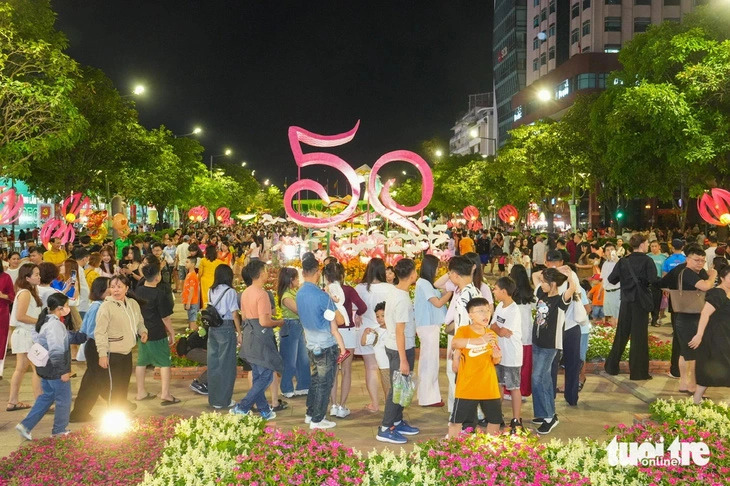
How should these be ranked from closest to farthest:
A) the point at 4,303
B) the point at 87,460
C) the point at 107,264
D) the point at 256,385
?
1. the point at 87,460
2. the point at 256,385
3. the point at 4,303
4. the point at 107,264

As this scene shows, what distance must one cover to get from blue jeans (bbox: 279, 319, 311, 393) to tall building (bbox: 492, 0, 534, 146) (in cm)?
8454

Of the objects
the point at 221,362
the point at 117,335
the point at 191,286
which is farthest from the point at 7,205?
the point at 221,362

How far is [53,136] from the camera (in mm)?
17375

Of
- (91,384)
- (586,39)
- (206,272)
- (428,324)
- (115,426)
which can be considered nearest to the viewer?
(115,426)

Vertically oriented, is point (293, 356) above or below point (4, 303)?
below

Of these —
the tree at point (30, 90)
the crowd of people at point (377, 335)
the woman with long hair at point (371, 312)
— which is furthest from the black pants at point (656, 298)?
the tree at point (30, 90)

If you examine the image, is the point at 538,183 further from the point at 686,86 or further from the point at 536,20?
the point at 536,20

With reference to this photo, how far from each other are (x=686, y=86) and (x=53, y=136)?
64.9ft

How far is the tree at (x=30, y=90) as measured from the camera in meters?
16.8

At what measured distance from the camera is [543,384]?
7812 mm

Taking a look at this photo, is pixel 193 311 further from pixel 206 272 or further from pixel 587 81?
pixel 587 81

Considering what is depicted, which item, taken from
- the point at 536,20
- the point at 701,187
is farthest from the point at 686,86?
the point at 536,20

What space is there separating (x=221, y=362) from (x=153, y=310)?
3.88ft

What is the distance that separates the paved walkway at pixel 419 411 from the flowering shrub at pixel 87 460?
170 centimetres
